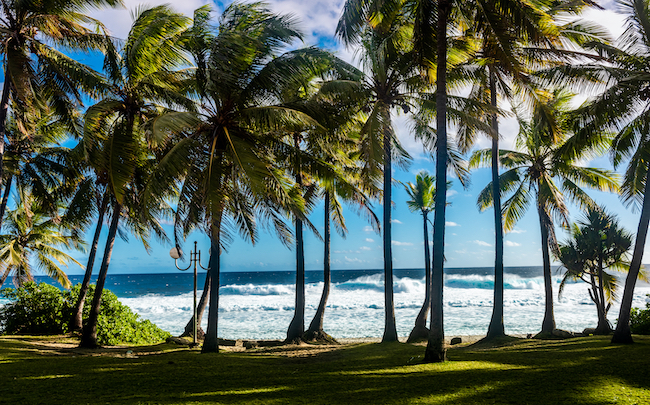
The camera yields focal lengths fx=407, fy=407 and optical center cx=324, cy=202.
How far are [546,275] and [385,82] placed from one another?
9.03 meters

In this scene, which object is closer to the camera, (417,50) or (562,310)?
(417,50)

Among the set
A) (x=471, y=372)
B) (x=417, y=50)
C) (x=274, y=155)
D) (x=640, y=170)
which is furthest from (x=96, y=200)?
(x=640, y=170)

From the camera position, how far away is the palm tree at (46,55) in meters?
9.66

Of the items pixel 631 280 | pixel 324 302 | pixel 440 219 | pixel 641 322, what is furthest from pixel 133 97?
pixel 641 322

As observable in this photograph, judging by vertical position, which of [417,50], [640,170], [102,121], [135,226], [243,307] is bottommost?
[243,307]

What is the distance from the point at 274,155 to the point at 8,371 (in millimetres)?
6840

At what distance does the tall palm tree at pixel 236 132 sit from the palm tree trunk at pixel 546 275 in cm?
943

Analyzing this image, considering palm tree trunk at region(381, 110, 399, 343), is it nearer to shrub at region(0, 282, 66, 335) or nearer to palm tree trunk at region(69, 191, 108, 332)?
palm tree trunk at region(69, 191, 108, 332)

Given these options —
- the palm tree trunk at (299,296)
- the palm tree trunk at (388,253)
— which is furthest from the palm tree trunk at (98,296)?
the palm tree trunk at (388,253)

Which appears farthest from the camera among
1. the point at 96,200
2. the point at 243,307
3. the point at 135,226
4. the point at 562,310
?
the point at 243,307

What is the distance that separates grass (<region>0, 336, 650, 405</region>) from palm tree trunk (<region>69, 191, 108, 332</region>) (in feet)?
13.6

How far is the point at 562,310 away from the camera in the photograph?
29828 mm

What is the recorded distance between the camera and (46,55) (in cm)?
1035

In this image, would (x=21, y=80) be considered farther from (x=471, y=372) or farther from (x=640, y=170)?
(x=640, y=170)
